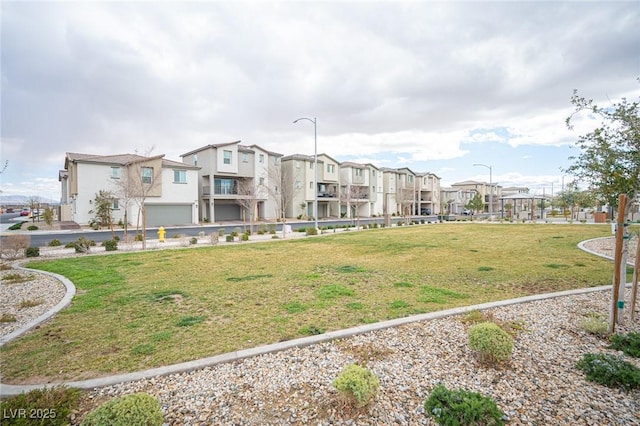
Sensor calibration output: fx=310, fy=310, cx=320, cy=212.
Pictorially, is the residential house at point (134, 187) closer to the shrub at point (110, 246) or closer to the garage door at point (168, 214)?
the garage door at point (168, 214)

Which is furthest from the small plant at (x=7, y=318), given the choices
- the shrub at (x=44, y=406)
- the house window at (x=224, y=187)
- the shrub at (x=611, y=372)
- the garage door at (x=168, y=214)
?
the house window at (x=224, y=187)

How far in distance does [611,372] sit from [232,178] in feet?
130

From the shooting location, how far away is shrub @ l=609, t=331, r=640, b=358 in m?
4.32

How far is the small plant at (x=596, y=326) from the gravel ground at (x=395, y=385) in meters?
0.13

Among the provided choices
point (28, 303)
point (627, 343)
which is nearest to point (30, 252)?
point (28, 303)

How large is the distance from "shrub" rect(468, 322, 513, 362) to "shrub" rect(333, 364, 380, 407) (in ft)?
5.60

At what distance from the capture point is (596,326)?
500 centimetres

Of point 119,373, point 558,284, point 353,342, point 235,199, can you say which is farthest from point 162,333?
point 235,199

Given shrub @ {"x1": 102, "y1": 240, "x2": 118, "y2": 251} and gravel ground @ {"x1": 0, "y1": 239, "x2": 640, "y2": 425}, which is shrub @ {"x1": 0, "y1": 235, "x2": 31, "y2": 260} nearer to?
shrub @ {"x1": 102, "y1": 240, "x2": 118, "y2": 251}

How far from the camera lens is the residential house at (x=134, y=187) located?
29.1m

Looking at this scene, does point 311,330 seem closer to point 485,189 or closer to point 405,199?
point 405,199

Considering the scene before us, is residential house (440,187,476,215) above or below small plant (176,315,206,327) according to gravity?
above

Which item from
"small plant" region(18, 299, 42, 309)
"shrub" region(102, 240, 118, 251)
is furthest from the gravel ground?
"shrub" region(102, 240, 118, 251)

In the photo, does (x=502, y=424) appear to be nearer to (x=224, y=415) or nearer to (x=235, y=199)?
(x=224, y=415)
